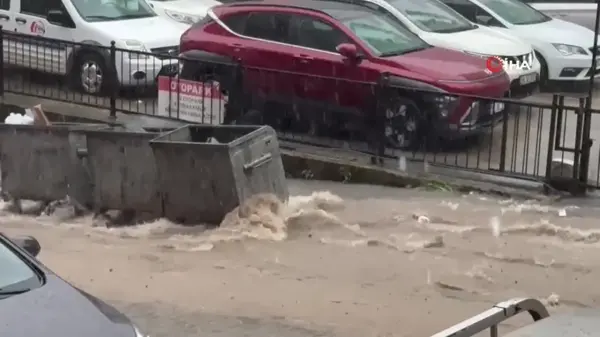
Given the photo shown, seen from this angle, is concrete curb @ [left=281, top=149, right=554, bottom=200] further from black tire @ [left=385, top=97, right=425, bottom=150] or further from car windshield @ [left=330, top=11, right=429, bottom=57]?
car windshield @ [left=330, top=11, right=429, bottom=57]

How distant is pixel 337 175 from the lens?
11258 mm

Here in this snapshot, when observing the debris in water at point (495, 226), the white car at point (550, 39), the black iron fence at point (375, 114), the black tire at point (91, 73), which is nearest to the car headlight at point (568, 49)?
the white car at point (550, 39)

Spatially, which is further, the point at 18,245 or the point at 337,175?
the point at 337,175

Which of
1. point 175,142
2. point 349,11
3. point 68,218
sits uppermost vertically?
point 349,11

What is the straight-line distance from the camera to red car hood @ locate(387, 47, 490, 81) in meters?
11.6

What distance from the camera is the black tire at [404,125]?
11.2m

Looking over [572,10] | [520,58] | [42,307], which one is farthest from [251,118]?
[572,10]

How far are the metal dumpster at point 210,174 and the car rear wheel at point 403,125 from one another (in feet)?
7.69

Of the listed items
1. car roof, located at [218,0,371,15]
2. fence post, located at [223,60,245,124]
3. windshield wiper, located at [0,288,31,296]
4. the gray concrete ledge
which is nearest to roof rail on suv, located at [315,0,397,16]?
car roof, located at [218,0,371,15]

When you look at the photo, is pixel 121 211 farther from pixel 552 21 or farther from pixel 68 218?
pixel 552 21

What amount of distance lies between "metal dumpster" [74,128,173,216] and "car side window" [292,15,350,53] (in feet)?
11.7

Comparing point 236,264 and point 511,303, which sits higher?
point 511,303

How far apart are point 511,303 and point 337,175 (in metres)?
7.14

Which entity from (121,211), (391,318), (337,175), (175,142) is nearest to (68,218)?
(121,211)
